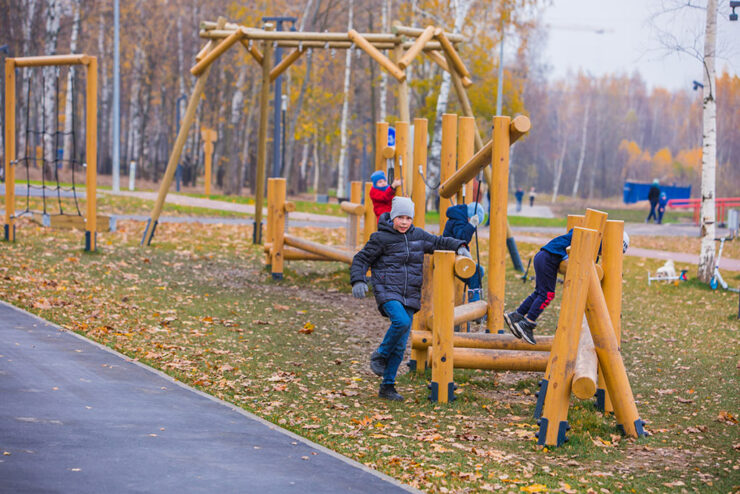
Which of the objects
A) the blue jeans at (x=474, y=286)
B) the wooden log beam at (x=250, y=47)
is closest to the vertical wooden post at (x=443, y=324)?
the blue jeans at (x=474, y=286)

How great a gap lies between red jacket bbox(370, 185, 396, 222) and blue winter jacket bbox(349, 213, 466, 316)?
13.1ft

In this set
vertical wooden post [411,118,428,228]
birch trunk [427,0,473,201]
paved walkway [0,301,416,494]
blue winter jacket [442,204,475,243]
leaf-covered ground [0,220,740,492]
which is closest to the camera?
paved walkway [0,301,416,494]

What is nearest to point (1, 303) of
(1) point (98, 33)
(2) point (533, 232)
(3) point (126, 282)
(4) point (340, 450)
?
(3) point (126, 282)

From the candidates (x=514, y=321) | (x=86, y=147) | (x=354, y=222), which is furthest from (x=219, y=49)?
(x=514, y=321)

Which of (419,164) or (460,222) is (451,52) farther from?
(460,222)

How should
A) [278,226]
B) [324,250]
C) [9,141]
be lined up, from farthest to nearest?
1. [9,141]
2. [278,226]
3. [324,250]

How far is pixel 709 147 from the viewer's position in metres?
16.2

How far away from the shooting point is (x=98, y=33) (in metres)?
49.1

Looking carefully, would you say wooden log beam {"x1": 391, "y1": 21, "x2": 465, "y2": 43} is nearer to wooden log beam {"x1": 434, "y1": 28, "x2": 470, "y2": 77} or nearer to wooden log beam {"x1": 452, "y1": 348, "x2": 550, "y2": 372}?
wooden log beam {"x1": 434, "y1": 28, "x2": 470, "y2": 77}

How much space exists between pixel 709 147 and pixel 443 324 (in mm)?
10760

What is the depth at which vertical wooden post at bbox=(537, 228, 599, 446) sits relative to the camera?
6172mm

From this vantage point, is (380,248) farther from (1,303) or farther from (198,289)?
(198,289)

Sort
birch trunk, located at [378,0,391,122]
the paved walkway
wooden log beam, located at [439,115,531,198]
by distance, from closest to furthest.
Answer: the paved walkway → wooden log beam, located at [439,115,531,198] → birch trunk, located at [378,0,391,122]

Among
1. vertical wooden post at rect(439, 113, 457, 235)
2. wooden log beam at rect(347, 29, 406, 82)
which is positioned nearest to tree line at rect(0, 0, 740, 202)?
wooden log beam at rect(347, 29, 406, 82)
